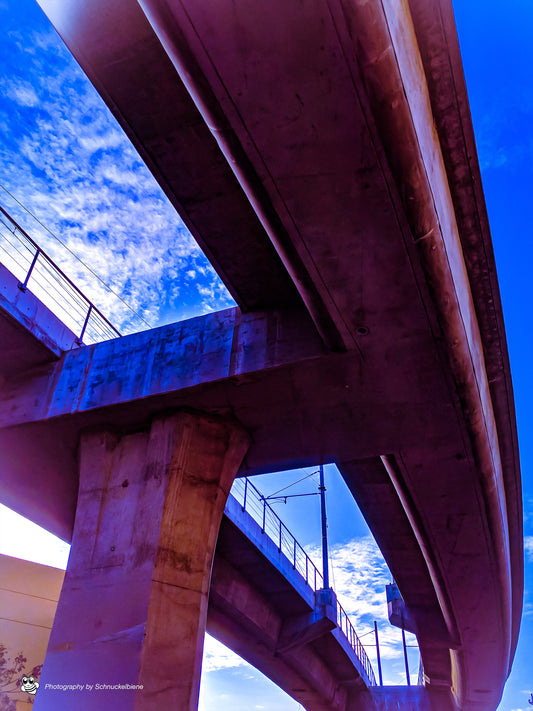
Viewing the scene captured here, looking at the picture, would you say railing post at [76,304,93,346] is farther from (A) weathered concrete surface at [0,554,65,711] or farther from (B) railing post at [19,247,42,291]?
(A) weathered concrete surface at [0,554,65,711]

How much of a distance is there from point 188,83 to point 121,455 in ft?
20.1

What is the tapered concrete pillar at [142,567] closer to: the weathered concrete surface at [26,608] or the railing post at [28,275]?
the railing post at [28,275]

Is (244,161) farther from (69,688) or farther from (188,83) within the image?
(69,688)

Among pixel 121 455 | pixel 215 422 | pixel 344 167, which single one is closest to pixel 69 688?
pixel 121 455

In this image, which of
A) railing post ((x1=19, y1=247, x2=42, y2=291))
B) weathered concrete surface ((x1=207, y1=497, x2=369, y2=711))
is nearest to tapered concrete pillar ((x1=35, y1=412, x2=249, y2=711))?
railing post ((x1=19, y1=247, x2=42, y2=291))

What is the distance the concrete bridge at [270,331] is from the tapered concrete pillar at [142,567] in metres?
0.03

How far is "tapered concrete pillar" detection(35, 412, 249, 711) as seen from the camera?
687 cm

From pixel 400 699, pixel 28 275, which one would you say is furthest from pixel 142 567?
pixel 400 699

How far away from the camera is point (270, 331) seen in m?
8.20

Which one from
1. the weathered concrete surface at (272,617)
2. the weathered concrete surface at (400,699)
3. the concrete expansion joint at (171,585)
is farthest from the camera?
the weathered concrete surface at (400,699)

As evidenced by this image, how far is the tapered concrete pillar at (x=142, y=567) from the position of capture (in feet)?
22.5

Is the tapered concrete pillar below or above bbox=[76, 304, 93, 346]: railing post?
below

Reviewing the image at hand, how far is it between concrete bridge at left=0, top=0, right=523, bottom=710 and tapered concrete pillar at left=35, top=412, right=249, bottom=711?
0.03 meters

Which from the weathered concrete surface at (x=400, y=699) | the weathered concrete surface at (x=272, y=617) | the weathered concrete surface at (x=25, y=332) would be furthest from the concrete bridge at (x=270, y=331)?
the weathered concrete surface at (x=400, y=699)
